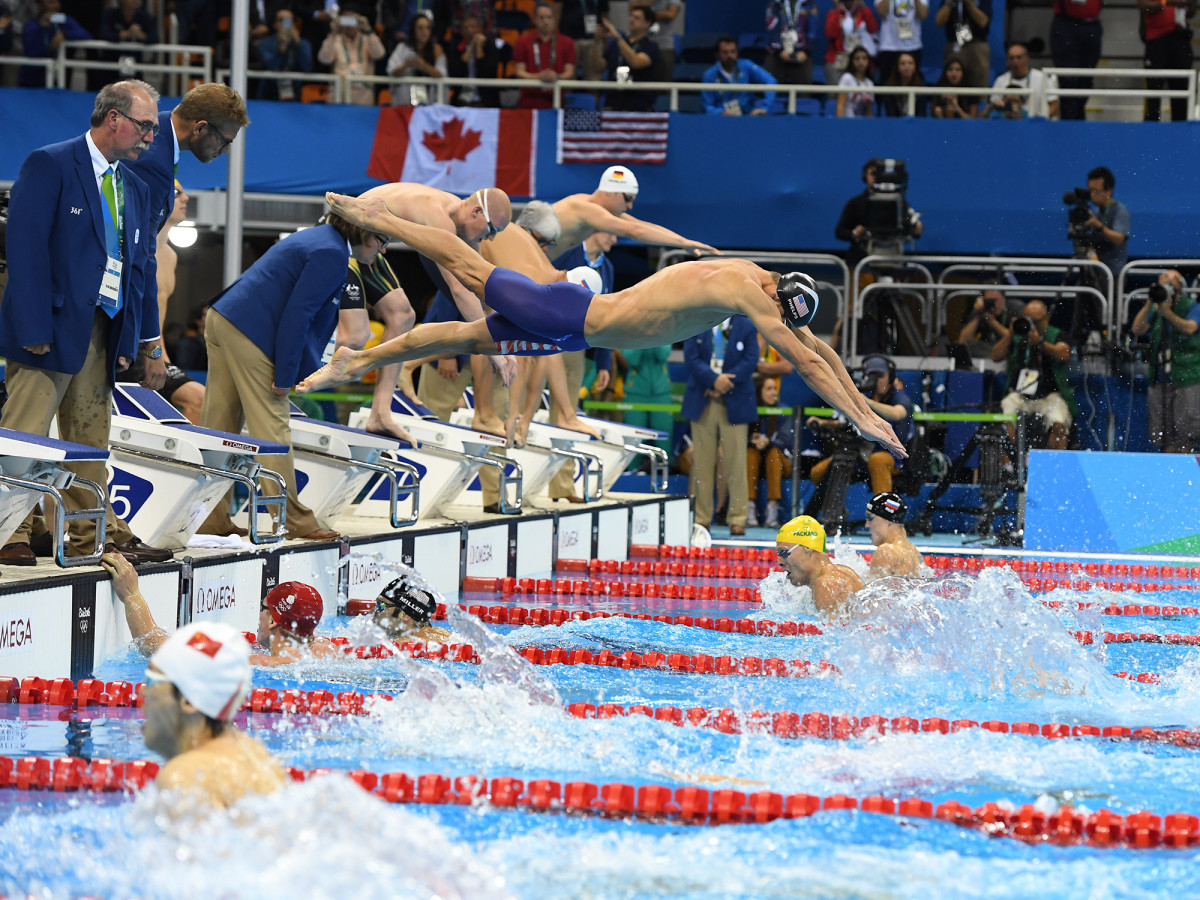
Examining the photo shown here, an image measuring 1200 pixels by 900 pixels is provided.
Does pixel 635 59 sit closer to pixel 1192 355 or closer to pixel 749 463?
pixel 749 463

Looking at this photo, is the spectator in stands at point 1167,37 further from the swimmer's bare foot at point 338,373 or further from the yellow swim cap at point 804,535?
the swimmer's bare foot at point 338,373

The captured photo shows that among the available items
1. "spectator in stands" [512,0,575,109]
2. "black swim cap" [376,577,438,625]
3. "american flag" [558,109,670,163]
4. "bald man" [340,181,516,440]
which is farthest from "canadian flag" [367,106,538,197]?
"black swim cap" [376,577,438,625]

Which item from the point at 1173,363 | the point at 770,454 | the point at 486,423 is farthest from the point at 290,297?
the point at 1173,363

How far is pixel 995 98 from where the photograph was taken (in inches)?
561

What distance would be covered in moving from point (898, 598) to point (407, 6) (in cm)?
1086

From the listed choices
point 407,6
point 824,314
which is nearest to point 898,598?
point 824,314

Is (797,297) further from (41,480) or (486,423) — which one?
(486,423)

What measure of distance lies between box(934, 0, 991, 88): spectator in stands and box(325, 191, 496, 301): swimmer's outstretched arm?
8647 mm

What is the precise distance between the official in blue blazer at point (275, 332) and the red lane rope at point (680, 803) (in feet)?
9.58

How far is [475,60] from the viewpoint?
1462cm

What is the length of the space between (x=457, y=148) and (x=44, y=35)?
4.17m

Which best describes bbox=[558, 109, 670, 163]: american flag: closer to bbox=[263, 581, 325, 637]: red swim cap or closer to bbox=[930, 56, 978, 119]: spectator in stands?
bbox=[930, 56, 978, 119]: spectator in stands

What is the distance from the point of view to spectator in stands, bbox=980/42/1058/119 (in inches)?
532

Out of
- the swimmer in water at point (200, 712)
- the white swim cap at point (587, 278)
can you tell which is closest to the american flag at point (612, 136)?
the white swim cap at point (587, 278)
